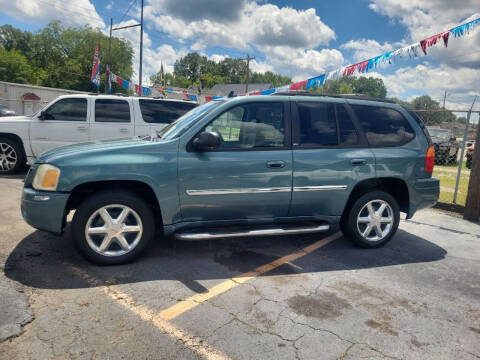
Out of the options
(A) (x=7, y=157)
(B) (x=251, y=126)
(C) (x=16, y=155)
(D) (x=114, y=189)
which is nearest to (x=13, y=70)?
(A) (x=7, y=157)

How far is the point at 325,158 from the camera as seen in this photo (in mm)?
3953

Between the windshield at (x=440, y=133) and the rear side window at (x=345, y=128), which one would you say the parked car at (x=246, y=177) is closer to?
the rear side window at (x=345, y=128)

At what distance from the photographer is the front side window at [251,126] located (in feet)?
12.3

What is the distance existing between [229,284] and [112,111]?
229 inches

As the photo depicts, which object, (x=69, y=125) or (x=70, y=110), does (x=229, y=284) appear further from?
(x=70, y=110)

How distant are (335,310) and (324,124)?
2.18 metres

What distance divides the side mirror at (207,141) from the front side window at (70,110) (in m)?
5.15

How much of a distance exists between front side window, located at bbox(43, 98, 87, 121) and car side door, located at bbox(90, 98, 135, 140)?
0.24m

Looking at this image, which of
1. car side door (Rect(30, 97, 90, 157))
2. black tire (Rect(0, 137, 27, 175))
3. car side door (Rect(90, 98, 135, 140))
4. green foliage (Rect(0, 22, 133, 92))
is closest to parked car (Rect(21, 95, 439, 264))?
car side door (Rect(90, 98, 135, 140))

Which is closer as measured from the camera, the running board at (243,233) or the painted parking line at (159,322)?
the painted parking line at (159,322)

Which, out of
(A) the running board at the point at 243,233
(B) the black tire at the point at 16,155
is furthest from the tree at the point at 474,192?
(B) the black tire at the point at 16,155

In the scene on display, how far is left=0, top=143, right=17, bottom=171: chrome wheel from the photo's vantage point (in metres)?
7.56

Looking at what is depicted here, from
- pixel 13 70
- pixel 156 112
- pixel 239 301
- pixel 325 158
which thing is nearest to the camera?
pixel 239 301

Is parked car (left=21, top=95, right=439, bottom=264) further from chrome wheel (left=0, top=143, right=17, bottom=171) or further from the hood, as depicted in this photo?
chrome wheel (left=0, top=143, right=17, bottom=171)
